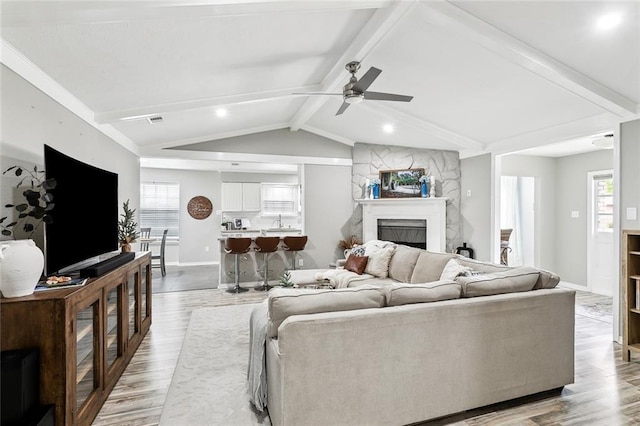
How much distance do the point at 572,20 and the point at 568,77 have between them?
0.77 metres

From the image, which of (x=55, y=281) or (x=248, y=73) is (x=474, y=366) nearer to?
(x=55, y=281)

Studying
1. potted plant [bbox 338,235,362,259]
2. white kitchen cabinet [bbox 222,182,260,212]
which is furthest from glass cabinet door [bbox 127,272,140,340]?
white kitchen cabinet [bbox 222,182,260,212]

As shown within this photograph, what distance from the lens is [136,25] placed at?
2.22m

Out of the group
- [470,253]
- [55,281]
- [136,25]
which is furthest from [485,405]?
[470,253]

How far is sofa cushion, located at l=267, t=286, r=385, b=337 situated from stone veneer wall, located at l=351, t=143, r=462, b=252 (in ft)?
15.4

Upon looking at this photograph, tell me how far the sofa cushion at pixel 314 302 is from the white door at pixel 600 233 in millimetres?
5562

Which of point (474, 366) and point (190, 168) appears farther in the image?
point (190, 168)

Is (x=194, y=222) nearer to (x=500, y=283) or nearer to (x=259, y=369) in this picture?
(x=259, y=369)

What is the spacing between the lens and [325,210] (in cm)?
661

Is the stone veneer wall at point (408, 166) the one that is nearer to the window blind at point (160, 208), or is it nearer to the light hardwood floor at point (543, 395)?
the light hardwood floor at point (543, 395)

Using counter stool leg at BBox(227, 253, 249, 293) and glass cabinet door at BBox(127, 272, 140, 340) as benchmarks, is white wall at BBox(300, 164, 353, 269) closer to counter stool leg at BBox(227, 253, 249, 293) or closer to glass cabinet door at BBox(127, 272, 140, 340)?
counter stool leg at BBox(227, 253, 249, 293)

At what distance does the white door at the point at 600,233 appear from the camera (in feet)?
18.1

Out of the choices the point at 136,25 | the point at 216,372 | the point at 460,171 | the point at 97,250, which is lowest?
the point at 216,372

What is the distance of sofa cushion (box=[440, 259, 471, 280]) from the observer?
297 centimetres
